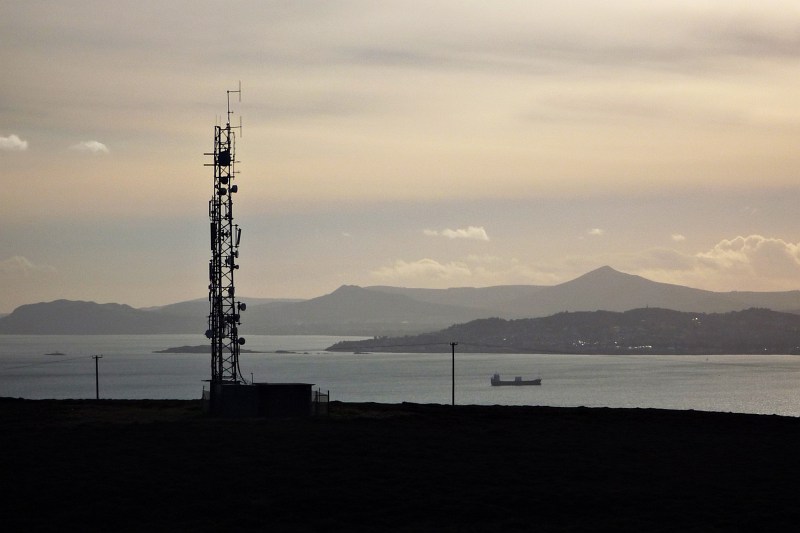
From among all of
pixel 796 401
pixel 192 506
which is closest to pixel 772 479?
pixel 192 506

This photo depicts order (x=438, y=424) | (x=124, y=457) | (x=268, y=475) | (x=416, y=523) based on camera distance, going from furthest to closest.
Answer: (x=438, y=424) < (x=124, y=457) < (x=268, y=475) < (x=416, y=523)

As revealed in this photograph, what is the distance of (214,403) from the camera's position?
36.8 meters

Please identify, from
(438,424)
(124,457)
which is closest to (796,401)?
(438,424)

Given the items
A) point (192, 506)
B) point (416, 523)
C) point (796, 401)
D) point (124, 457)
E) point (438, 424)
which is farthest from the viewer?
point (796, 401)

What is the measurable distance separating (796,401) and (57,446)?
168767 mm

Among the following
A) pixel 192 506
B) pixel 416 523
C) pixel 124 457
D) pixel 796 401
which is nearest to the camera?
pixel 416 523

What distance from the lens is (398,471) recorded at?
86.5 feet

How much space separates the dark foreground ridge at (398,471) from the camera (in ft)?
69.5

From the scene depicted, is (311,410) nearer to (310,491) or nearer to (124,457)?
(124,457)

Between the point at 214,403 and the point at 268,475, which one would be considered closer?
the point at 268,475

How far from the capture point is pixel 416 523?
818 inches

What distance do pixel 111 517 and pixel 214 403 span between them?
15.8 metres

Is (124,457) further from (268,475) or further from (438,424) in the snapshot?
(438,424)

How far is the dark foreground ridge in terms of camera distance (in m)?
21.2
